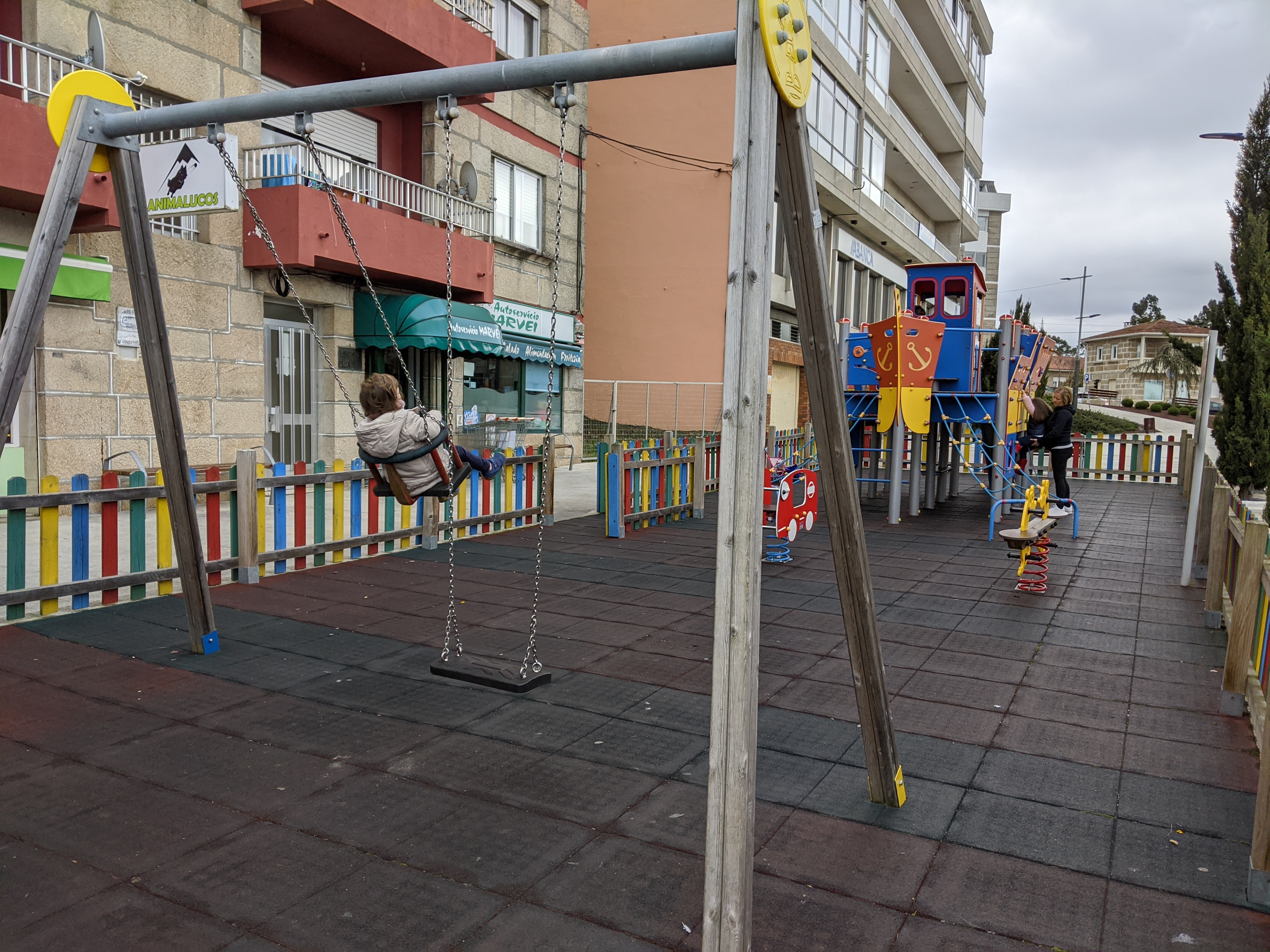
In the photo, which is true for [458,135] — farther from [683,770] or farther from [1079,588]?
[683,770]

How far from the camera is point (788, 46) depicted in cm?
273

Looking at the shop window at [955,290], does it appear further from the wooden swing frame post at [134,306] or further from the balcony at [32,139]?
the wooden swing frame post at [134,306]

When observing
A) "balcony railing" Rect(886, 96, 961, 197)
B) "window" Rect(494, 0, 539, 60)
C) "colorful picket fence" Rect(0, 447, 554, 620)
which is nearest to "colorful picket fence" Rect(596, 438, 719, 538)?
"colorful picket fence" Rect(0, 447, 554, 620)

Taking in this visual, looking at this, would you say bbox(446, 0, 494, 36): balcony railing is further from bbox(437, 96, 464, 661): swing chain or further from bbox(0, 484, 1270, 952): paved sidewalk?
bbox(0, 484, 1270, 952): paved sidewalk

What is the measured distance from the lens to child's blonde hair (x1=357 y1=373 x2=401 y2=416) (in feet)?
17.8

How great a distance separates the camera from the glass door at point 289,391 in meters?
14.3

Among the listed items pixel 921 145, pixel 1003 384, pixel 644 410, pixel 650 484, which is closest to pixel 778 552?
pixel 650 484

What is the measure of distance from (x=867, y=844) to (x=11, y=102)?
11071mm

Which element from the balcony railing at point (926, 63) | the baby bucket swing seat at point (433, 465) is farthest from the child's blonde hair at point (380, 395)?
the balcony railing at point (926, 63)

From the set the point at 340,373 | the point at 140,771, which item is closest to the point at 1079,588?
the point at 140,771

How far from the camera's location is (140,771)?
399cm

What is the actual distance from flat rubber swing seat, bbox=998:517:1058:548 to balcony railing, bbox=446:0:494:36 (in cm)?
1378

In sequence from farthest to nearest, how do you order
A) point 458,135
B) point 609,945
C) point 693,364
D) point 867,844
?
point 693,364 → point 458,135 → point 867,844 → point 609,945

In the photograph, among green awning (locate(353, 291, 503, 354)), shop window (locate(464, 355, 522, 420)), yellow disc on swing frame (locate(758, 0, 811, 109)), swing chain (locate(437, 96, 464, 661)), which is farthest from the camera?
shop window (locate(464, 355, 522, 420))
